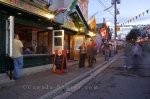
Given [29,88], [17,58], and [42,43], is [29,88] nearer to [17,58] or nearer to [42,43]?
[17,58]

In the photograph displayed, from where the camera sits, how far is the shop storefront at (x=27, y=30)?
14.0m

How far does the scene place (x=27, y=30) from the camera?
743 inches

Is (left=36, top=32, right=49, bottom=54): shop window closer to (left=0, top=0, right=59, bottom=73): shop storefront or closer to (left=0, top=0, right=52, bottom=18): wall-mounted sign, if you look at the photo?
(left=0, top=0, right=59, bottom=73): shop storefront

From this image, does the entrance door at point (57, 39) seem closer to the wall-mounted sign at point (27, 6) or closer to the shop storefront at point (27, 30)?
the shop storefront at point (27, 30)

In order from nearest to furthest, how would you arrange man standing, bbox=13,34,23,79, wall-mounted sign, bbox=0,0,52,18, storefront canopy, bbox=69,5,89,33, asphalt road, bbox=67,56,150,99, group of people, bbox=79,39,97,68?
asphalt road, bbox=67,56,150,99 → wall-mounted sign, bbox=0,0,52,18 → man standing, bbox=13,34,23,79 → group of people, bbox=79,39,97,68 → storefront canopy, bbox=69,5,89,33

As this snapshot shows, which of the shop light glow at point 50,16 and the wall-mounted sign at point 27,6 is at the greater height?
the wall-mounted sign at point 27,6

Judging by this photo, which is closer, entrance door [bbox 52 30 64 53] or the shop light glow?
the shop light glow

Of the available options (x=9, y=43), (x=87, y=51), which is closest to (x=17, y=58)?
(x=9, y=43)

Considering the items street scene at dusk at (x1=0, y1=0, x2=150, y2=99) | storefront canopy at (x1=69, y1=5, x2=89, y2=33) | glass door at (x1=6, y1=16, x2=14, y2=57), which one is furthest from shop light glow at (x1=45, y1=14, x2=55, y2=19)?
storefront canopy at (x1=69, y1=5, x2=89, y2=33)

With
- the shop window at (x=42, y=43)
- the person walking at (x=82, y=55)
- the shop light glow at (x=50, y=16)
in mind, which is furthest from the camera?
the person walking at (x=82, y=55)

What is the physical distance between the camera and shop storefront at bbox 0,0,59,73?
1395 centimetres

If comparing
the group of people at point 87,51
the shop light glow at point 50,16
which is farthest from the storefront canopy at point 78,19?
the shop light glow at point 50,16

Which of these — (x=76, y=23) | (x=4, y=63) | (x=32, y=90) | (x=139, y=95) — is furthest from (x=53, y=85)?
(x=76, y=23)

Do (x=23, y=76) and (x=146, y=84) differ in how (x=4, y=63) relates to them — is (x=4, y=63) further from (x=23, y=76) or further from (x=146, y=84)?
(x=146, y=84)
